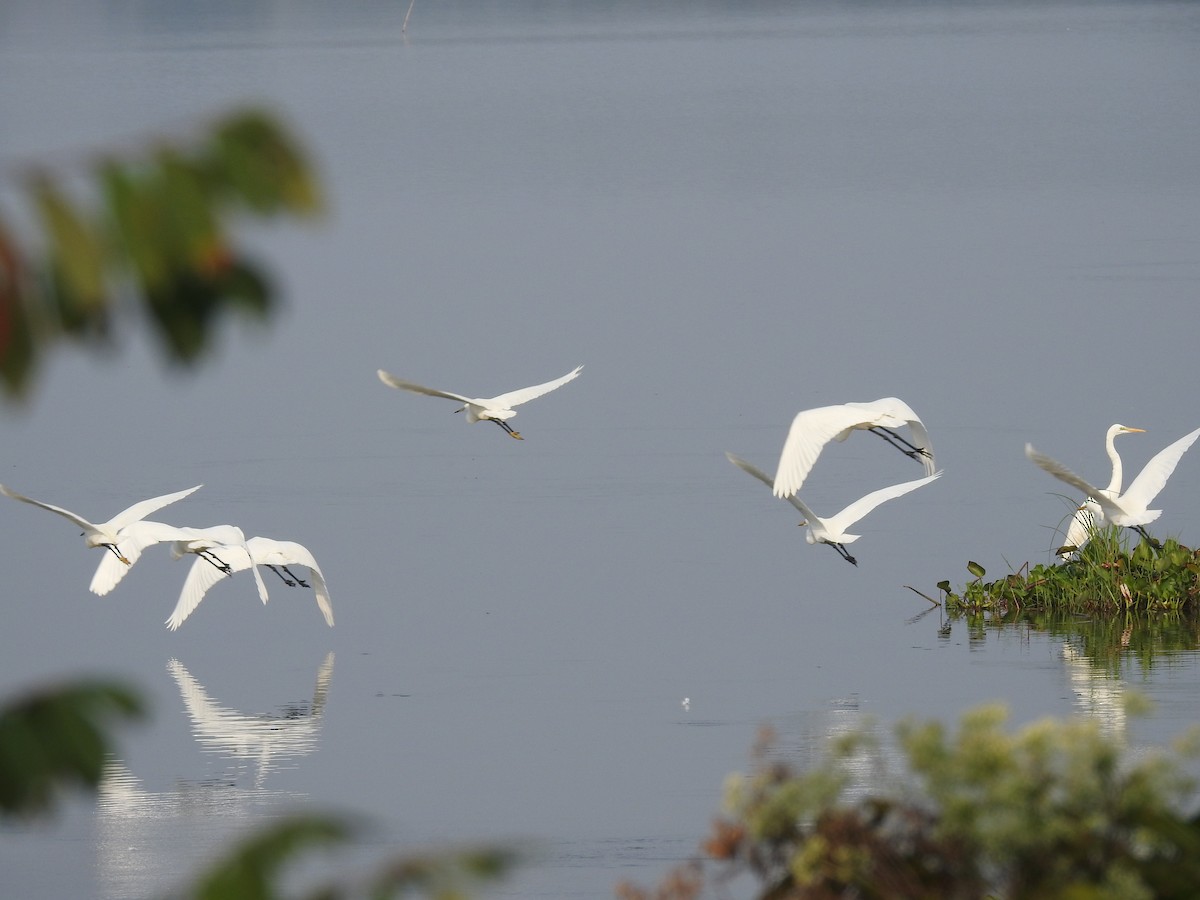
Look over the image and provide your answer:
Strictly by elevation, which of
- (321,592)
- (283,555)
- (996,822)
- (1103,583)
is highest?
(283,555)

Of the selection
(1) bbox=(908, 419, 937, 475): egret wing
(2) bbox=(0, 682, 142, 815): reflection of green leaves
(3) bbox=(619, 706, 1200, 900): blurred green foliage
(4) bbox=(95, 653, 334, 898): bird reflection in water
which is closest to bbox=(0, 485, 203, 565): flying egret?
(4) bbox=(95, 653, 334, 898): bird reflection in water

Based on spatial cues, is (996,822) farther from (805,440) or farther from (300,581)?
(300,581)

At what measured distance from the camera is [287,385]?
818 inches

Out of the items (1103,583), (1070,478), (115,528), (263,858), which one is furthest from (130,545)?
(263,858)

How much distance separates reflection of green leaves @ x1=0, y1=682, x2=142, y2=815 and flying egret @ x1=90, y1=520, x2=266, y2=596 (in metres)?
9.34

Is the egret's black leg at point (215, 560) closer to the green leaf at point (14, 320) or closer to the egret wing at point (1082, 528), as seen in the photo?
the egret wing at point (1082, 528)

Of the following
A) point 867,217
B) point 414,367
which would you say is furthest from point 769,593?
point 867,217

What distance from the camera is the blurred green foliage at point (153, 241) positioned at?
2471mm

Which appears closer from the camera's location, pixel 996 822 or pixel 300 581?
pixel 996 822

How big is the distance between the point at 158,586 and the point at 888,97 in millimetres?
37132

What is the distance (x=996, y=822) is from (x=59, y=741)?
7.16ft

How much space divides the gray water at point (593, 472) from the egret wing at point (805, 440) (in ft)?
3.87

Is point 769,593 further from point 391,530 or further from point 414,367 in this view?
point 414,367

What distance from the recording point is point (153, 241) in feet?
8.22
